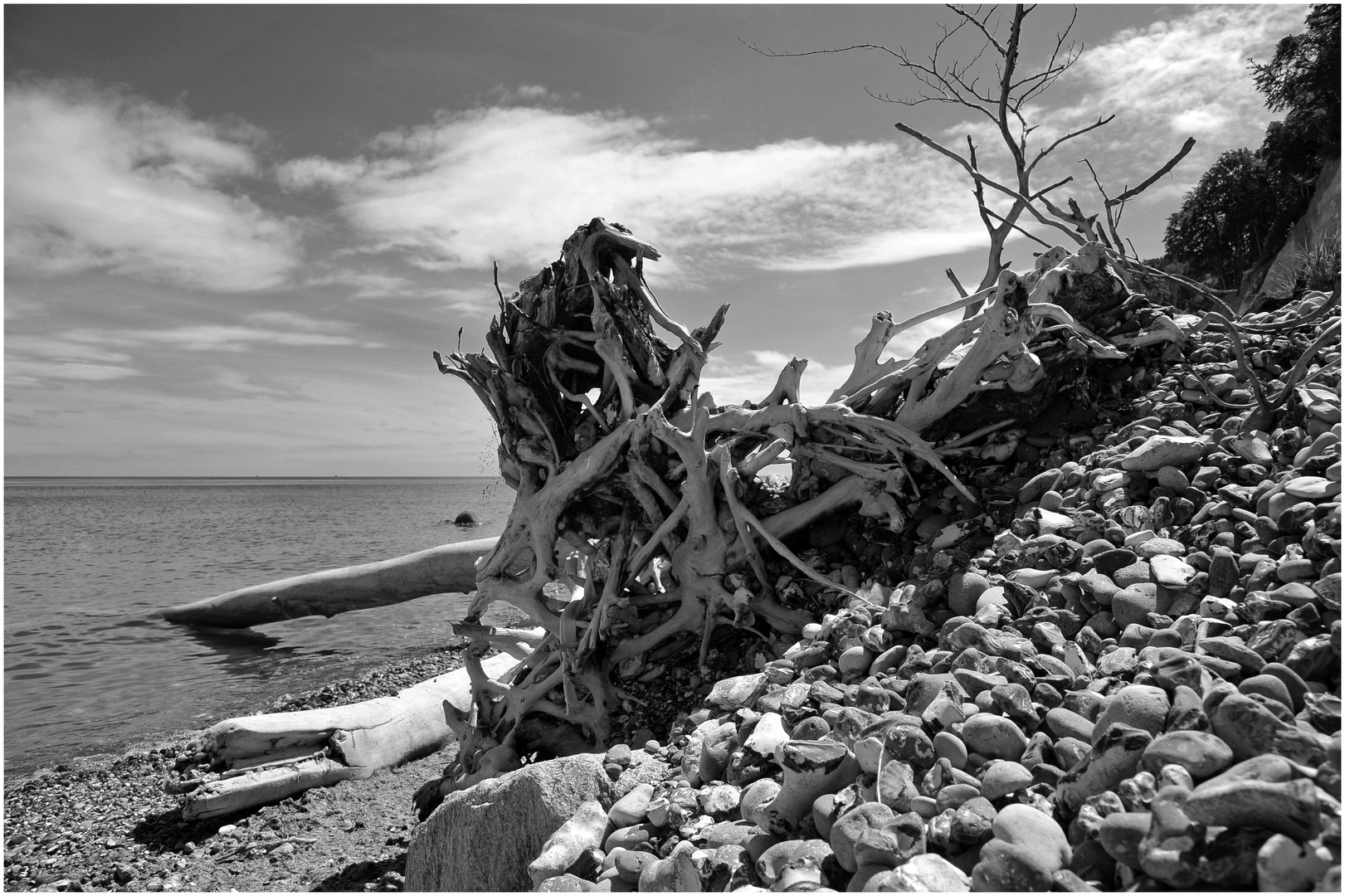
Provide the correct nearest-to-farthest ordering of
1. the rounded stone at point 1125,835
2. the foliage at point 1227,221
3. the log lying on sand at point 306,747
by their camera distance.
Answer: the rounded stone at point 1125,835 → the log lying on sand at point 306,747 → the foliage at point 1227,221

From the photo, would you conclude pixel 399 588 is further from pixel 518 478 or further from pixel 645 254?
pixel 645 254

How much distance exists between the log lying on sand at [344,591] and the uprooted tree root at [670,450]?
831 centimetres

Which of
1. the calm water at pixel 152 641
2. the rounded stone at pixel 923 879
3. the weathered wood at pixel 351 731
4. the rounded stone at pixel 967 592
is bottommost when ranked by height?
the calm water at pixel 152 641

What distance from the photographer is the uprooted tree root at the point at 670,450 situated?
4.85 metres

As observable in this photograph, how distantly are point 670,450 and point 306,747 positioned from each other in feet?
15.4

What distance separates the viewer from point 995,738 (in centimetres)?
216

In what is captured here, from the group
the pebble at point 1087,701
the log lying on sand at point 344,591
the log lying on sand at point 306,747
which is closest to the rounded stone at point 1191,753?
the pebble at point 1087,701

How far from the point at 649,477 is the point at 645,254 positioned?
1676 mm

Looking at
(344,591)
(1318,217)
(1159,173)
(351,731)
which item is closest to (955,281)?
(1159,173)

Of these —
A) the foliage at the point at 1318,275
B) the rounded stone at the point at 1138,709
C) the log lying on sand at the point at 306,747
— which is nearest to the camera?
the rounded stone at the point at 1138,709

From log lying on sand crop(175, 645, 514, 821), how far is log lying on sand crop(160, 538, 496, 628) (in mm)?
6104

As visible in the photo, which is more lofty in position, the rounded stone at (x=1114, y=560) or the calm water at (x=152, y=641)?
the rounded stone at (x=1114, y=560)

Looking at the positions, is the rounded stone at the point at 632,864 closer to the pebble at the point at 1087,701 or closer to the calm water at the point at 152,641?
the pebble at the point at 1087,701

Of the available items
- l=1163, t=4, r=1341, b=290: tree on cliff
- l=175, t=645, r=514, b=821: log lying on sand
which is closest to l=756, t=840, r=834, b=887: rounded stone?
l=175, t=645, r=514, b=821: log lying on sand
